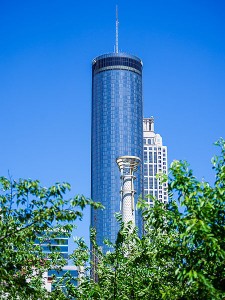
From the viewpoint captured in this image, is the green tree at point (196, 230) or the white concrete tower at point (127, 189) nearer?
the green tree at point (196, 230)

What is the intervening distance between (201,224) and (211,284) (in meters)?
1.20

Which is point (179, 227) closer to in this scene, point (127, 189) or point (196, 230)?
point (196, 230)

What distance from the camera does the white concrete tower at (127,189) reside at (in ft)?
227

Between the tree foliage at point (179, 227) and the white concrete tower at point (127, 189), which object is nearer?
the tree foliage at point (179, 227)

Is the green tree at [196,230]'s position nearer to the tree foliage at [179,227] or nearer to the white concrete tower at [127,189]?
the tree foliage at [179,227]

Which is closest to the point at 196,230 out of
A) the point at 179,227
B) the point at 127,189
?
the point at 179,227

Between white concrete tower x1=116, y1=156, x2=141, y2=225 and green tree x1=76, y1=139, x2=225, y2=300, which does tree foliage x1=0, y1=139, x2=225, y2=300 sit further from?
white concrete tower x1=116, y1=156, x2=141, y2=225

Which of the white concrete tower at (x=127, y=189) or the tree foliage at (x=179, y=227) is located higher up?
the white concrete tower at (x=127, y=189)

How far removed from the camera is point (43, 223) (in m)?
15.4

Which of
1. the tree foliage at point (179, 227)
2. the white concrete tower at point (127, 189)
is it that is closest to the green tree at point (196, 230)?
the tree foliage at point (179, 227)

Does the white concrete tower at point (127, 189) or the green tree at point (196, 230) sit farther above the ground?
the white concrete tower at point (127, 189)

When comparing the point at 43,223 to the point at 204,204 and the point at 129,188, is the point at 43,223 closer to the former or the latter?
the point at 204,204

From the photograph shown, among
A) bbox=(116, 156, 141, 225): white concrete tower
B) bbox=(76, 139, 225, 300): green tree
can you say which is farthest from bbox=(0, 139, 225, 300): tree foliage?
bbox=(116, 156, 141, 225): white concrete tower

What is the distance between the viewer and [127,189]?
72500 millimetres
